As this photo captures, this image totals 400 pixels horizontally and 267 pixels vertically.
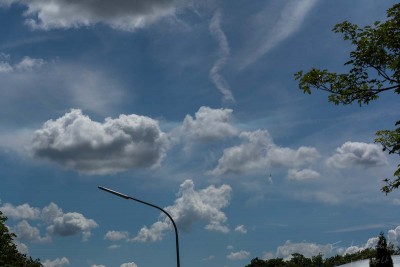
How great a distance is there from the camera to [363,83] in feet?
65.7

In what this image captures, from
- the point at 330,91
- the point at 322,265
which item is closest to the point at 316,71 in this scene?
the point at 330,91

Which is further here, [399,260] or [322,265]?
[322,265]

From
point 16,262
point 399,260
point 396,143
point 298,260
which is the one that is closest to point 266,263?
point 298,260

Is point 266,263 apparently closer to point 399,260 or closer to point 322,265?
point 322,265

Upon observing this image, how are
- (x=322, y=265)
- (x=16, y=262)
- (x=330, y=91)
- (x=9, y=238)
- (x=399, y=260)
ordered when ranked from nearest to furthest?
(x=330, y=91) < (x=9, y=238) < (x=16, y=262) < (x=399, y=260) < (x=322, y=265)

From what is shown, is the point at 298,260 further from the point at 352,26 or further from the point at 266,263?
the point at 352,26

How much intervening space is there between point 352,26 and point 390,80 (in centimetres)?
287

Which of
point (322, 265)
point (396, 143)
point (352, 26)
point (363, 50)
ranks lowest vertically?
point (396, 143)

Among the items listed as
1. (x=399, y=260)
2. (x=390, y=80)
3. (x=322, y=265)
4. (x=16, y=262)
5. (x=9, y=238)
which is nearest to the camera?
(x=390, y=80)

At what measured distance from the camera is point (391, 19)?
64.2 feet

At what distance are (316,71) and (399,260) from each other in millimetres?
57381

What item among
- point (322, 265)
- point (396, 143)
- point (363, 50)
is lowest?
point (396, 143)

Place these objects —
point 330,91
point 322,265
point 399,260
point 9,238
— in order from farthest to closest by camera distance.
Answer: point 322,265 < point 399,260 < point 9,238 < point 330,91

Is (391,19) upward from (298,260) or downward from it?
downward
